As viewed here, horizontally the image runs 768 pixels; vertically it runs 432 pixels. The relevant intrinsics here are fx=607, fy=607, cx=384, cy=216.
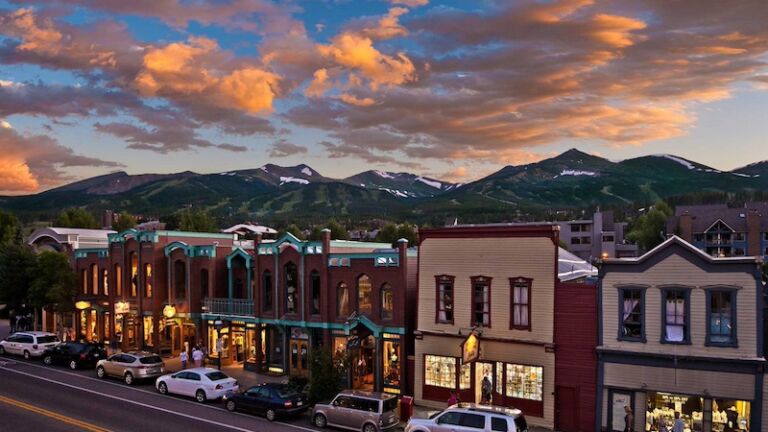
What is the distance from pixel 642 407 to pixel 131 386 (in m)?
26.3

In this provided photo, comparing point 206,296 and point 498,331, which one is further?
point 206,296

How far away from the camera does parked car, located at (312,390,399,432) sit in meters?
24.8

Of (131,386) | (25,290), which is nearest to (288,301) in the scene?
(131,386)

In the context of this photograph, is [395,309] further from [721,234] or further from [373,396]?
[721,234]

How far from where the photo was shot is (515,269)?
2797 cm

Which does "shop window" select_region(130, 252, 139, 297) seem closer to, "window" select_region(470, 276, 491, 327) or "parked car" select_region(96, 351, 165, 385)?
"parked car" select_region(96, 351, 165, 385)

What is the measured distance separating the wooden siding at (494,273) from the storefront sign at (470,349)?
97cm

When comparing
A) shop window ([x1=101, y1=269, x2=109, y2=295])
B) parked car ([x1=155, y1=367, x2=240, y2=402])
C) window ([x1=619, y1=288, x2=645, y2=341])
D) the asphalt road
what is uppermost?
window ([x1=619, y1=288, x2=645, y2=341])

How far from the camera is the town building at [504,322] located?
26.4 meters

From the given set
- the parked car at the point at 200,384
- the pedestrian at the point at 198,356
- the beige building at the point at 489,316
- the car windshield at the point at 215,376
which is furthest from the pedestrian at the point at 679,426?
the pedestrian at the point at 198,356

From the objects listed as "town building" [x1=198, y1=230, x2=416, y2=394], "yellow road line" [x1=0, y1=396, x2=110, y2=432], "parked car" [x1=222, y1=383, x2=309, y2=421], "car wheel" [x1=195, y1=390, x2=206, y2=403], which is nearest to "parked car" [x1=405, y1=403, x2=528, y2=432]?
"parked car" [x1=222, y1=383, x2=309, y2=421]

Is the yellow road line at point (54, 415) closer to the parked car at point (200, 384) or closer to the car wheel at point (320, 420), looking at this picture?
the parked car at point (200, 384)

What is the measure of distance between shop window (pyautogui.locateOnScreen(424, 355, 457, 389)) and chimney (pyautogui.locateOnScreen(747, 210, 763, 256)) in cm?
10235

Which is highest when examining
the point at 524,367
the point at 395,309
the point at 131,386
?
the point at 395,309
